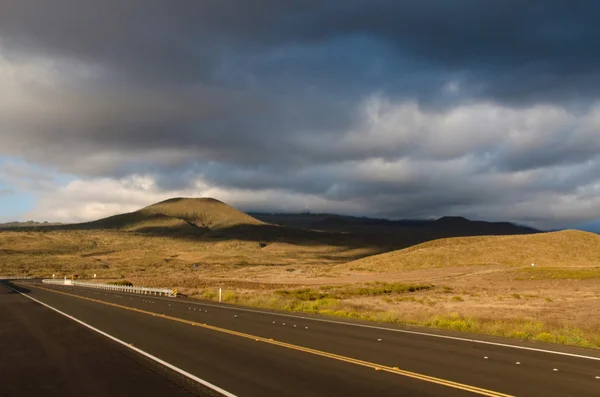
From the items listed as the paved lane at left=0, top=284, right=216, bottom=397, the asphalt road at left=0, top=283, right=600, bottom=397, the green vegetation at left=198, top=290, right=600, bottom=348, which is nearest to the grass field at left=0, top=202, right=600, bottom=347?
the green vegetation at left=198, top=290, right=600, bottom=348

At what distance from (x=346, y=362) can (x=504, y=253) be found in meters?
94.5

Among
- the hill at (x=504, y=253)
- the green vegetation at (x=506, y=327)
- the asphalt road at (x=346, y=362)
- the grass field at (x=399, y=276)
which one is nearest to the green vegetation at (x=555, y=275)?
the grass field at (x=399, y=276)

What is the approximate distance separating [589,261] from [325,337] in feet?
300

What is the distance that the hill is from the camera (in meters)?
95.7

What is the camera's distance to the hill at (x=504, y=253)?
9569 cm

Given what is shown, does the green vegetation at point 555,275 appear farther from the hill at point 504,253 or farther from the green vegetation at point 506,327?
the green vegetation at point 506,327

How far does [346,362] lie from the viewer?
13.1 m

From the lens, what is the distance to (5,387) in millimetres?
10781

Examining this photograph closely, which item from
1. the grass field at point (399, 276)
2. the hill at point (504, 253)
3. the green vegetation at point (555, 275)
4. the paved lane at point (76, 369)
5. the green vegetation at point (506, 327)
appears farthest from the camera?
the hill at point (504, 253)

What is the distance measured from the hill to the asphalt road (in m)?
80.1

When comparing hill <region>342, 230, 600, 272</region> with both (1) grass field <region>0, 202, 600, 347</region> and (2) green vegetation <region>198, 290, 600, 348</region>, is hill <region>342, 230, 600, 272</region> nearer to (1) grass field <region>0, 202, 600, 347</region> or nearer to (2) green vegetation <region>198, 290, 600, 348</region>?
(1) grass field <region>0, 202, 600, 347</region>

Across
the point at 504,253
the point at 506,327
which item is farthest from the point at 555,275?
the point at 506,327

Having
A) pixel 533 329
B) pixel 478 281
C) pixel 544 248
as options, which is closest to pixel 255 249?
pixel 544 248

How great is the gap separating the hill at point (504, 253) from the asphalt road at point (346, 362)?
80058 mm
